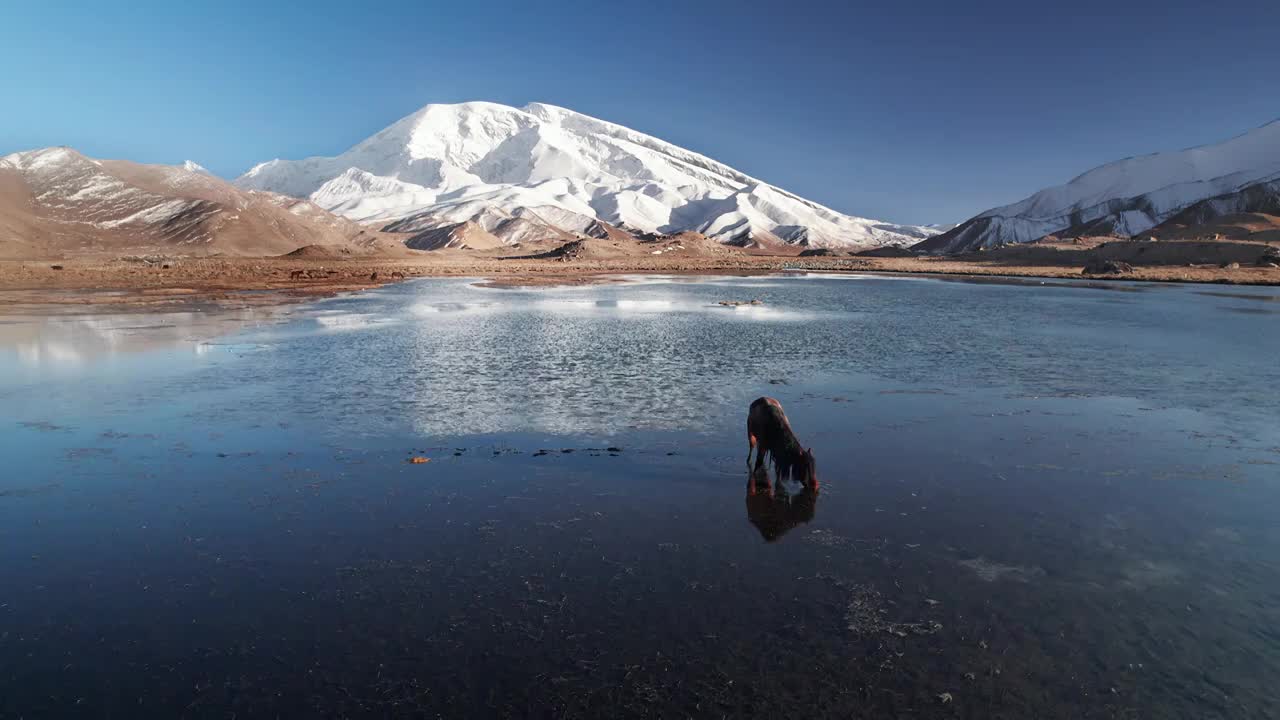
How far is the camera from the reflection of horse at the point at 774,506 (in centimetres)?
953

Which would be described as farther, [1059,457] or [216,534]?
[1059,457]

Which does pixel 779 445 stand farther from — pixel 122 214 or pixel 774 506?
pixel 122 214

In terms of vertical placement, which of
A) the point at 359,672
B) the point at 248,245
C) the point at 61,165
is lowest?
the point at 359,672

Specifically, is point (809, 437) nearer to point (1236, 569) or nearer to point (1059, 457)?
point (1059, 457)

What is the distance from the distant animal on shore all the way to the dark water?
1.75 feet

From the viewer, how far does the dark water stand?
20.1ft

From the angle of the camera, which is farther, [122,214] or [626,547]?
[122,214]

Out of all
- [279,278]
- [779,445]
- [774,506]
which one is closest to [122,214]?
[279,278]

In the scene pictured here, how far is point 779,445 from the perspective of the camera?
1136cm

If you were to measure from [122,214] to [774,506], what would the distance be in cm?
17793

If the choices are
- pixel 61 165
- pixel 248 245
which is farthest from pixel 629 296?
pixel 61 165

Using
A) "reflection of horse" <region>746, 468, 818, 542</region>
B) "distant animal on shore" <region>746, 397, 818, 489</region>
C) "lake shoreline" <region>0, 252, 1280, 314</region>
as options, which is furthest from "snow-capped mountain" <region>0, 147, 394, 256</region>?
"reflection of horse" <region>746, 468, 818, 542</region>

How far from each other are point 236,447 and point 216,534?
4.47 m

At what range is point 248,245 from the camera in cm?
13912
